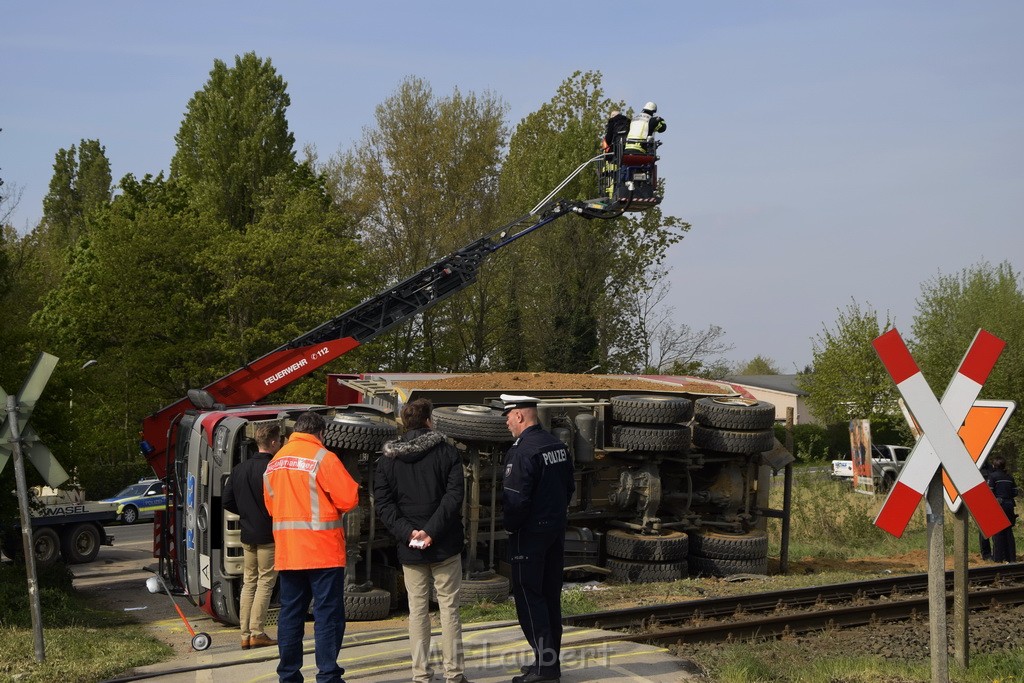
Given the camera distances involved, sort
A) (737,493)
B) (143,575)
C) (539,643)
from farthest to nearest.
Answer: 1. (143,575)
2. (737,493)
3. (539,643)

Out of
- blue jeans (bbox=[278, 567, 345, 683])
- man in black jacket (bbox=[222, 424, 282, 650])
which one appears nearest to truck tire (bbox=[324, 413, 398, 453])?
man in black jacket (bbox=[222, 424, 282, 650])

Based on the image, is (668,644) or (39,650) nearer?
(39,650)

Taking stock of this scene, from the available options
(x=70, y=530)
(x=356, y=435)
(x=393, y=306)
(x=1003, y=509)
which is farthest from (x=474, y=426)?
(x=70, y=530)

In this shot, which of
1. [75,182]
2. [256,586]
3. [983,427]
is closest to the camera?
[983,427]

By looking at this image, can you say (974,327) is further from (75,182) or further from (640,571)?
(75,182)

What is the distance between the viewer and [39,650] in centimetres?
813

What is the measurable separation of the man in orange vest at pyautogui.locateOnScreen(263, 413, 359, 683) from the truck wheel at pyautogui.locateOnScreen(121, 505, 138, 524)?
77.2 feet

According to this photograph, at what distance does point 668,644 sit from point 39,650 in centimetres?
505

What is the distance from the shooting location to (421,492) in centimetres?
639

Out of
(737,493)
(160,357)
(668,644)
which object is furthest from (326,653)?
(160,357)

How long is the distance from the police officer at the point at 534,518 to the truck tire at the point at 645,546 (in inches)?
235

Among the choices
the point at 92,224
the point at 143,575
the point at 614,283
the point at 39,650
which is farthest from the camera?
the point at 614,283

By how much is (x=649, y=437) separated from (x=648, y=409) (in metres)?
0.33

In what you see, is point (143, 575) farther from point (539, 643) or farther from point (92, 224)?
point (92, 224)
